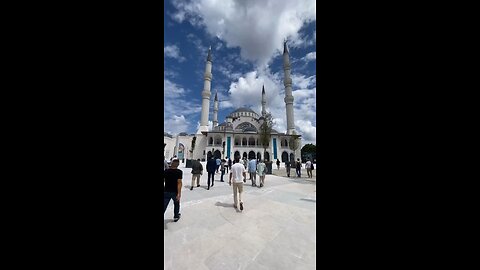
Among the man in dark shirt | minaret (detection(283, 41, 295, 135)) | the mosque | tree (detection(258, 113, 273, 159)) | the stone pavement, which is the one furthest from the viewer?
the mosque

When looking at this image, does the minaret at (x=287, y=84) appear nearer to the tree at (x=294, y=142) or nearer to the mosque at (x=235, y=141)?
the mosque at (x=235, y=141)

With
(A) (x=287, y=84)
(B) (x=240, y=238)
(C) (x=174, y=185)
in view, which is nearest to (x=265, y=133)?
(A) (x=287, y=84)

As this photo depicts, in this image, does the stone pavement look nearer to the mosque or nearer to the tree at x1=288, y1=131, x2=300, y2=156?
the mosque

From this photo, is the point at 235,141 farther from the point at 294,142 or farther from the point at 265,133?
the point at 265,133

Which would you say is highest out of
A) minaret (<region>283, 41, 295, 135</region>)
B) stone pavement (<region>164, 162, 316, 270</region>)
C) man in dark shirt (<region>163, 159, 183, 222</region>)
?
minaret (<region>283, 41, 295, 135</region>)

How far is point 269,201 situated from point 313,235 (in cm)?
253

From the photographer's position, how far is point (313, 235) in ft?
11.6

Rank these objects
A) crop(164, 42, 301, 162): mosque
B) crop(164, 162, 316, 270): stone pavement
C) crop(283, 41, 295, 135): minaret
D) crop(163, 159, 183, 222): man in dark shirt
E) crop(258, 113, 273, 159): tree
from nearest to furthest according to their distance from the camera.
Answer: crop(164, 162, 316, 270): stone pavement, crop(163, 159, 183, 222): man in dark shirt, crop(258, 113, 273, 159): tree, crop(283, 41, 295, 135): minaret, crop(164, 42, 301, 162): mosque

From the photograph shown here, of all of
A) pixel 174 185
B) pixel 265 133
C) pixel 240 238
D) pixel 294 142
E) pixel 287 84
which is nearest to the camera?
pixel 240 238

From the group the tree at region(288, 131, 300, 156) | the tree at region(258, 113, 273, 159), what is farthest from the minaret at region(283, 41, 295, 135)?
the tree at region(258, 113, 273, 159)

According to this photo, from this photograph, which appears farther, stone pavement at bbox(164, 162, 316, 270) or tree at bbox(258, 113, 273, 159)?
tree at bbox(258, 113, 273, 159)

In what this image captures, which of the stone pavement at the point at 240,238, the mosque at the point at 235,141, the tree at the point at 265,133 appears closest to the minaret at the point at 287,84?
the mosque at the point at 235,141
